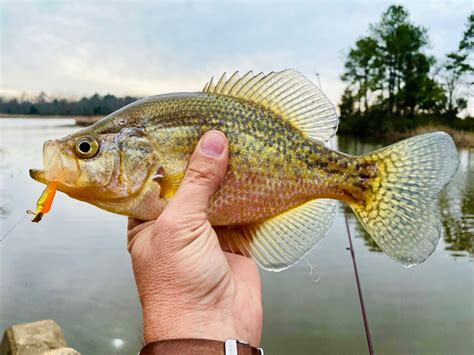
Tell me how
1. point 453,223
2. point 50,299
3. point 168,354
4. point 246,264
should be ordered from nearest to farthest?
point 168,354
point 246,264
point 50,299
point 453,223

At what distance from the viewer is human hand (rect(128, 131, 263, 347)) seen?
8.33 feet

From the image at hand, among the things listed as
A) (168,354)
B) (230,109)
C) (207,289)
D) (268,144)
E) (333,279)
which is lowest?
(333,279)

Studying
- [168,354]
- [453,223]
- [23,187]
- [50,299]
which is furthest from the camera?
[23,187]

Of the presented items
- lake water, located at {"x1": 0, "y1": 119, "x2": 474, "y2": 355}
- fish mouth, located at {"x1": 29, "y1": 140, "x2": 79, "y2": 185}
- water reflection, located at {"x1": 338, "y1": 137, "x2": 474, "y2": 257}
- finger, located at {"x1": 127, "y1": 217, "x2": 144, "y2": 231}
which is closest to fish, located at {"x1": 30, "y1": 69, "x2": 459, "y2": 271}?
fish mouth, located at {"x1": 29, "y1": 140, "x2": 79, "y2": 185}

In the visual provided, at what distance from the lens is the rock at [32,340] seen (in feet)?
26.0

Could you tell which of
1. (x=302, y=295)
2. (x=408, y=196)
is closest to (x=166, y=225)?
(x=408, y=196)

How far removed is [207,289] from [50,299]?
13.6 m

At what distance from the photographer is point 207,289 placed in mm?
2691

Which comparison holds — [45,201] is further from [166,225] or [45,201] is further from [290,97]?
[290,97]

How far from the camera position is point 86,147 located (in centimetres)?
255

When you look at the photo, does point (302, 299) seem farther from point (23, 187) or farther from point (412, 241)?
point (23, 187)

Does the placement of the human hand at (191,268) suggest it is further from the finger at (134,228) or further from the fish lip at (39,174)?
the fish lip at (39,174)

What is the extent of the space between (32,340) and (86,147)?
6834 mm

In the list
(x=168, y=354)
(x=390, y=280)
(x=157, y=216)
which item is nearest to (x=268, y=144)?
(x=157, y=216)
